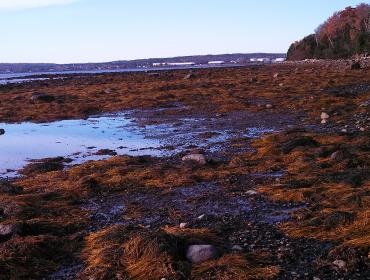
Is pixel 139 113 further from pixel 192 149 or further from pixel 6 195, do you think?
pixel 6 195

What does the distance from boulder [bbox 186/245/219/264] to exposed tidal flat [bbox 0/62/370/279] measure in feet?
0.07

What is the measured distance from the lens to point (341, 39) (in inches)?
3452

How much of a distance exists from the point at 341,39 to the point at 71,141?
76719 millimetres

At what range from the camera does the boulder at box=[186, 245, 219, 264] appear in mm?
7090

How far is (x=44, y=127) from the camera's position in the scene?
26.1m

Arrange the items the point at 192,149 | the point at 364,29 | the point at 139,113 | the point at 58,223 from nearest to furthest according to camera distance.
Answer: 1. the point at 58,223
2. the point at 192,149
3. the point at 139,113
4. the point at 364,29

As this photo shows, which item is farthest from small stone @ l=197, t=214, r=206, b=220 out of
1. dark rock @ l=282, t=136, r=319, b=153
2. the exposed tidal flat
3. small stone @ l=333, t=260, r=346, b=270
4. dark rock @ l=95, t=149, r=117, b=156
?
dark rock @ l=95, t=149, r=117, b=156

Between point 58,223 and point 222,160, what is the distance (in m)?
6.09

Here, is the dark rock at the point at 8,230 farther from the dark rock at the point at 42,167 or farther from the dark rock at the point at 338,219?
the dark rock at the point at 42,167

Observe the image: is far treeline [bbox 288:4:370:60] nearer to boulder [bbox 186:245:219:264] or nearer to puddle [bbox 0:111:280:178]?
puddle [bbox 0:111:280:178]

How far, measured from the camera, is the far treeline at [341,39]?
7325 cm

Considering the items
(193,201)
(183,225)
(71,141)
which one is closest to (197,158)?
(193,201)

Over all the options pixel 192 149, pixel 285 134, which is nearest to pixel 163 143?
pixel 192 149

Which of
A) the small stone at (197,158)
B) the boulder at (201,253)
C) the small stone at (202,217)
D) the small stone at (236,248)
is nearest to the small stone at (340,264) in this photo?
the small stone at (236,248)
